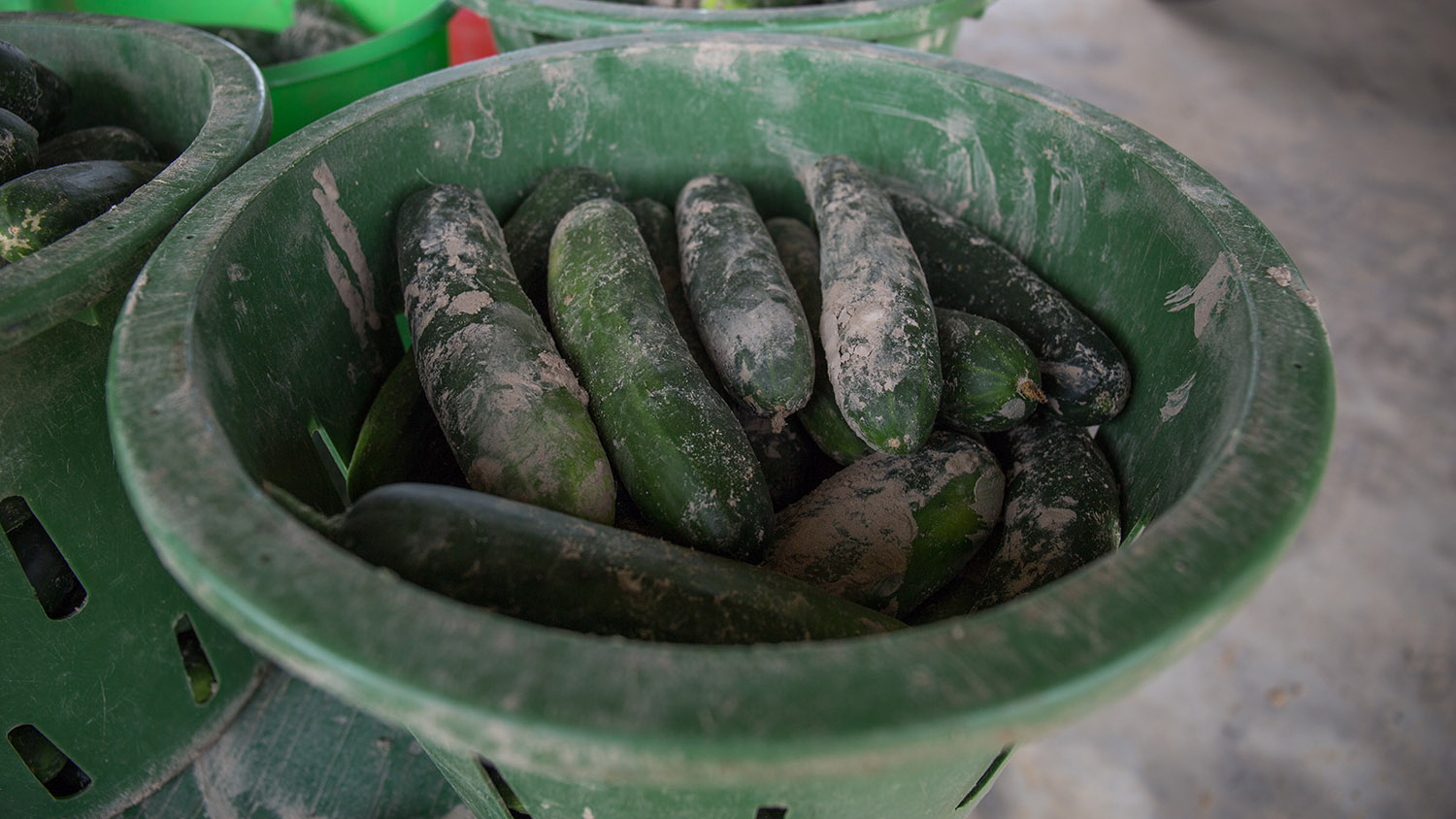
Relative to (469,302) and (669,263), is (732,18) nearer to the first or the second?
(669,263)

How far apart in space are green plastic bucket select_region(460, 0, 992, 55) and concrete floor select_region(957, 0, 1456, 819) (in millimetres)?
1553

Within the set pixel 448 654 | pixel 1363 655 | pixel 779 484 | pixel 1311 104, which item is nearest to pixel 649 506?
pixel 779 484

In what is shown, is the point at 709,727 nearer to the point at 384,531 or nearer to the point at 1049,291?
the point at 384,531

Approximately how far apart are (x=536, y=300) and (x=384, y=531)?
2.07 ft

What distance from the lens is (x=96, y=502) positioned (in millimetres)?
1104

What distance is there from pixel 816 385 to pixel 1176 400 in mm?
436

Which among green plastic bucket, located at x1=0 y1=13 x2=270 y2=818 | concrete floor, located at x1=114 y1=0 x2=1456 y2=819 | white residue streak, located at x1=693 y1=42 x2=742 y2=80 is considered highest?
white residue streak, located at x1=693 y1=42 x2=742 y2=80

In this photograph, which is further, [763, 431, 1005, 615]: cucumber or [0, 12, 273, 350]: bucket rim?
[763, 431, 1005, 615]: cucumber

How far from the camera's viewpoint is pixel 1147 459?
107 cm

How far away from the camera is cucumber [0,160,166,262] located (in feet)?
3.50

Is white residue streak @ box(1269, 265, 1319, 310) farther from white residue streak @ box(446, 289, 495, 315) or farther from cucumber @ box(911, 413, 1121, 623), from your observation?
white residue streak @ box(446, 289, 495, 315)

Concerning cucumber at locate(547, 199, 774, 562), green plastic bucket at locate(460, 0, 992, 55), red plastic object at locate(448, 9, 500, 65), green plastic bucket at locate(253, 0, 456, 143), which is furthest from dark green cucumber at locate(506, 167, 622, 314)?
red plastic object at locate(448, 9, 500, 65)

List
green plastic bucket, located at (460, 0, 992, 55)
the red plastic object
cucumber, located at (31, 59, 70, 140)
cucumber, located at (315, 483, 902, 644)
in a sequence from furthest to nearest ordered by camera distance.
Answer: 1. the red plastic object
2. green plastic bucket, located at (460, 0, 992, 55)
3. cucumber, located at (31, 59, 70, 140)
4. cucumber, located at (315, 483, 902, 644)

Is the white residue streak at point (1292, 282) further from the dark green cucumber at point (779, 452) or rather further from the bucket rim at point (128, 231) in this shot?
the bucket rim at point (128, 231)
